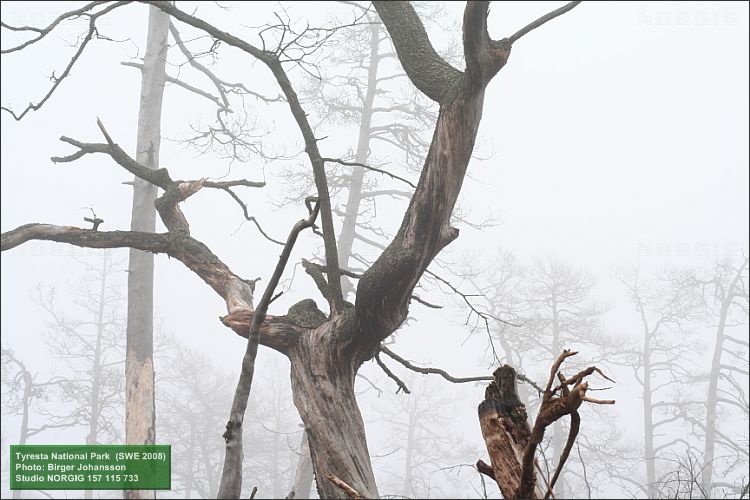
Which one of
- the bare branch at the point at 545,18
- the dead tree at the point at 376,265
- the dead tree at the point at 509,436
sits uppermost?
the bare branch at the point at 545,18

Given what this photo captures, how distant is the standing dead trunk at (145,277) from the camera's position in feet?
21.4

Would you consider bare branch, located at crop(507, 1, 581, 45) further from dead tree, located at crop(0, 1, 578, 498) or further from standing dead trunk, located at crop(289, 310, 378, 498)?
standing dead trunk, located at crop(289, 310, 378, 498)

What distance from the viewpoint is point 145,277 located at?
7.14 m

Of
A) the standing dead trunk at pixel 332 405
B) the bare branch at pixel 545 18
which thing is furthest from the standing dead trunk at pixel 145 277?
the bare branch at pixel 545 18

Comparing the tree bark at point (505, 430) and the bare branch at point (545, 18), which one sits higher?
the bare branch at point (545, 18)

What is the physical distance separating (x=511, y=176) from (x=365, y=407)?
5317 inches

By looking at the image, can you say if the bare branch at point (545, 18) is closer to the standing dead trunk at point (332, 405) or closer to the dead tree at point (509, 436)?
the dead tree at point (509, 436)

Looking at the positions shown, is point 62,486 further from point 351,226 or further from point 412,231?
point 351,226

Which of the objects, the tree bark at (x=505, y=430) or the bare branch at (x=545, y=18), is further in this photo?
the bare branch at (x=545, y=18)

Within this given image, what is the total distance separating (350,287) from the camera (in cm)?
1063

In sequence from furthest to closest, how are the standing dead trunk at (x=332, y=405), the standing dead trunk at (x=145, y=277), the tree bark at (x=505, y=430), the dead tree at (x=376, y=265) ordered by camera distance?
the standing dead trunk at (x=145, y=277) < the standing dead trunk at (x=332, y=405) < the dead tree at (x=376, y=265) < the tree bark at (x=505, y=430)

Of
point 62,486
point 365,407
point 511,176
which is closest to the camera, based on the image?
point 62,486

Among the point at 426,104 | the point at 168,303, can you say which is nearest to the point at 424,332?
the point at 168,303

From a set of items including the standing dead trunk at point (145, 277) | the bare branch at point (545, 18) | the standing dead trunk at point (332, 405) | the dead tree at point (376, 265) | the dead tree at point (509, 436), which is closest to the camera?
the dead tree at point (509, 436)
